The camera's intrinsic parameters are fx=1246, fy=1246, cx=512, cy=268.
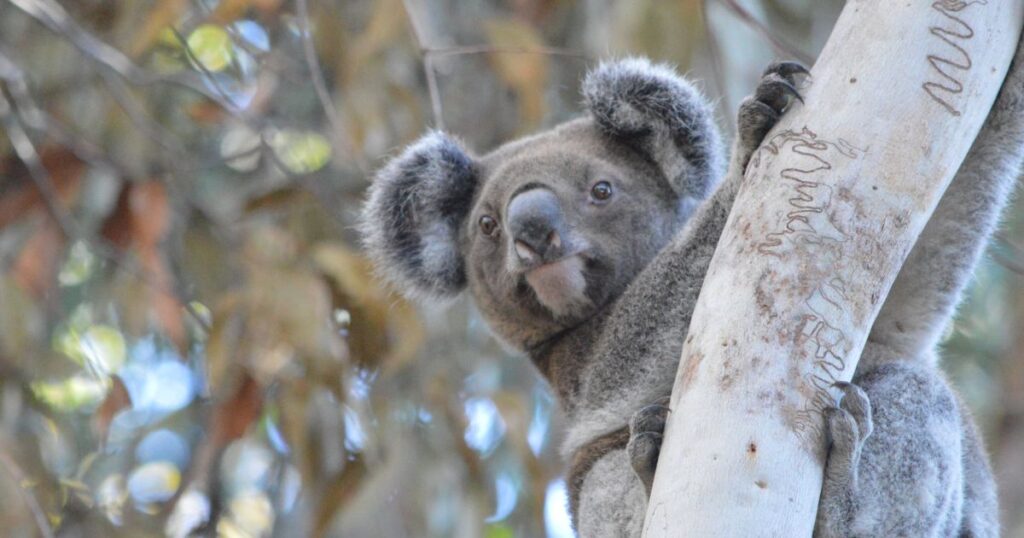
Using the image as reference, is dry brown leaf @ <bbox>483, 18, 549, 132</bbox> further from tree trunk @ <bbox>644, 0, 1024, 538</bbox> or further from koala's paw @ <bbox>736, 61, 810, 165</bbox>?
tree trunk @ <bbox>644, 0, 1024, 538</bbox>

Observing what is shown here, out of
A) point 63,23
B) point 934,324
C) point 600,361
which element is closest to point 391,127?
point 63,23

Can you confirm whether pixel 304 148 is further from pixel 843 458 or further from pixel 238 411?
pixel 843 458

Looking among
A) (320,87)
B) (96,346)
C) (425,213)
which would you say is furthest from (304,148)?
(425,213)

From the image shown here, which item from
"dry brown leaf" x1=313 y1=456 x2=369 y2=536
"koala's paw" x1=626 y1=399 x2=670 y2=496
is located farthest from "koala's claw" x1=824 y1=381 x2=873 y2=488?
"dry brown leaf" x1=313 y1=456 x2=369 y2=536

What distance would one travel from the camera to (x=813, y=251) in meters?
1.60

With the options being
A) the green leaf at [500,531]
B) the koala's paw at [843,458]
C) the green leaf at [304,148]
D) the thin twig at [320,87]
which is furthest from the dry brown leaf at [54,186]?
the koala's paw at [843,458]

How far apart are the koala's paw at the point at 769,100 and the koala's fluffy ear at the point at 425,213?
1.16m

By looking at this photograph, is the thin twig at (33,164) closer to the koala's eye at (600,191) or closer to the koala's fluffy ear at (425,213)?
the koala's fluffy ear at (425,213)

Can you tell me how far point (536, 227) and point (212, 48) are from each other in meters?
3.03

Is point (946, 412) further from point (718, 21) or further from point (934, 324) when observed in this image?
point (718, 21)

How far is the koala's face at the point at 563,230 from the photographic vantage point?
252 cm

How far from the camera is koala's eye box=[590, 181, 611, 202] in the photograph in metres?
2.65

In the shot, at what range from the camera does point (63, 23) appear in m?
3.47

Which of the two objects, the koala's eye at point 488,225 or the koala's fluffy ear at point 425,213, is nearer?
the koala's eye at point 488,225
